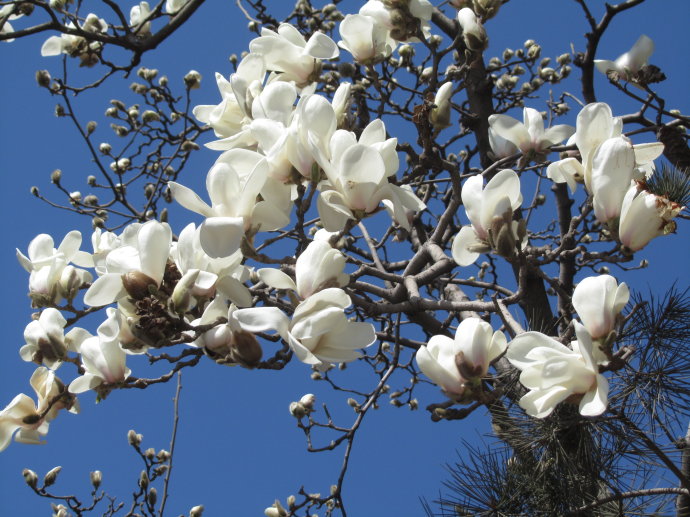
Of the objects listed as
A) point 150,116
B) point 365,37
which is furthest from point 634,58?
point 150,116

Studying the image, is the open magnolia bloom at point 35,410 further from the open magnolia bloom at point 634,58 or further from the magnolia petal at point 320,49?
the open magnolia bloom at point 634,58

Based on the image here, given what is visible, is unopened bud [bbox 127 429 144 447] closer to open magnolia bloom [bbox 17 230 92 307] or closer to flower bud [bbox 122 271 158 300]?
open magnolia bloom [bbox 17 230 92 307]

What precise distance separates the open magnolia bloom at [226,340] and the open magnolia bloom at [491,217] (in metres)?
0.39

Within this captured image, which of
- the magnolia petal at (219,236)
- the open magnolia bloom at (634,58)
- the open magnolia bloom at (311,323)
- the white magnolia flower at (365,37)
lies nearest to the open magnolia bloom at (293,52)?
the white magnolia flower at (365,37)

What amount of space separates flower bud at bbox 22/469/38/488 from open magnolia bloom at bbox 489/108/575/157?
6.48 ft

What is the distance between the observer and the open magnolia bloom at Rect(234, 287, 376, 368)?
0.95 m

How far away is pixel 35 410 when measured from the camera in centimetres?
128

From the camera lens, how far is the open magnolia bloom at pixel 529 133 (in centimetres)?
143

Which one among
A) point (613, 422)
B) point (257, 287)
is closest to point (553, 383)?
point (613, 422)

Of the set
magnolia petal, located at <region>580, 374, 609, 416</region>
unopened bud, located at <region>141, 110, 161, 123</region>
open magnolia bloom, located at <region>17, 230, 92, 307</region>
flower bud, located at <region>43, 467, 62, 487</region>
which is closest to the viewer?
magnolia petal, located at <region>580, 374, 609, 416</region>

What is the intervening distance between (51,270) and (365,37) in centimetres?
87

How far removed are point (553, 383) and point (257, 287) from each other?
675 mm

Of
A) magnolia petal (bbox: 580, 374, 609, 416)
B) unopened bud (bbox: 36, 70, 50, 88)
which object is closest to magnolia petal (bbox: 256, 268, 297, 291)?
magnolia petal (bbox: 580, 374, 609, 416)

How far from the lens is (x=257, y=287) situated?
4.65ft
